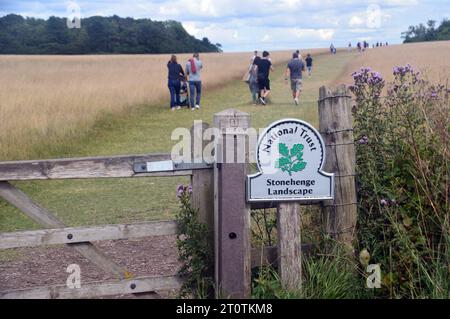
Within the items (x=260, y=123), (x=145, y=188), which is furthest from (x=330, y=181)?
(x=260, y=123)

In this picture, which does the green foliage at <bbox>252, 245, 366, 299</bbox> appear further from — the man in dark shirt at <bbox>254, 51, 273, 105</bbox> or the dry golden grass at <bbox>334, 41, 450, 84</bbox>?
the man in dark shirt at <bbox>254, 51, 273, 105</bbox>

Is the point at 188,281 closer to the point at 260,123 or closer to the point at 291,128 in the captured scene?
the point at 291,128

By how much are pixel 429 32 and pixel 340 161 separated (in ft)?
360

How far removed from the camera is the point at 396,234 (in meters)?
4.49

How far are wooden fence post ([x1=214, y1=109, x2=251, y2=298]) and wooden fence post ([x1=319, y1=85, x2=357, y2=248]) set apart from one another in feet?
2.09

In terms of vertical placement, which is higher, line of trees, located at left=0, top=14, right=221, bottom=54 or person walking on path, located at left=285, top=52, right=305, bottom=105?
line of trees, located at left=0, top=14, right=221, bottom=54

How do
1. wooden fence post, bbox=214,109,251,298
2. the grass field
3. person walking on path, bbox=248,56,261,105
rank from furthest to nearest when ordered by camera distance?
person walking on path, bbox=248,56,261,105 < the grass field < wooden fence post, bbox=214,109,251,298

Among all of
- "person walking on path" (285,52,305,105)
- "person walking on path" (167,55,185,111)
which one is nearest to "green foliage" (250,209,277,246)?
"person walking on path" (167,55,185,111)

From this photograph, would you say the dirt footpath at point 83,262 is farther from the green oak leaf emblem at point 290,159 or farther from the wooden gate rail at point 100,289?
the green oak leaf emblem at point 290,159

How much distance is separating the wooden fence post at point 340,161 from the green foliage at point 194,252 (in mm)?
871

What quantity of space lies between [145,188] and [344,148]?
5877mm

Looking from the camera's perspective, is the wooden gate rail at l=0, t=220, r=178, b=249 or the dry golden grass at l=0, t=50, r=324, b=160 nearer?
the wooden gate rail at l=0, t=220, r=178, b=249

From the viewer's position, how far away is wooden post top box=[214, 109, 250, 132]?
4391mm

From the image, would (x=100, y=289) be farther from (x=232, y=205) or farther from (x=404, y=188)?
(x=404, y=188)
